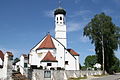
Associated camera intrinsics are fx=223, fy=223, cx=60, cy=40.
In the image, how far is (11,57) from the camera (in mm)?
20469

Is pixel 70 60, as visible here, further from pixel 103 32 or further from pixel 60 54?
pixel 103 32

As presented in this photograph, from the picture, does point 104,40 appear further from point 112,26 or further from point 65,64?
point 65,64

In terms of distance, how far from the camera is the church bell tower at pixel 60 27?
2105 inches

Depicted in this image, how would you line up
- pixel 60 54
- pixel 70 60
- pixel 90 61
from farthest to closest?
pixel 90 61, pixel 70 60, pixel 60 54

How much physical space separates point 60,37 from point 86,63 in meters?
59.3

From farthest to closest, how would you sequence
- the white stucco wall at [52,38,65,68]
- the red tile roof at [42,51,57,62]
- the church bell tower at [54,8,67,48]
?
the church bell tower at [54,8,67,48] → the white stucco wall at [52,38,65,68] → the red tile roof at [42,51,57,62]

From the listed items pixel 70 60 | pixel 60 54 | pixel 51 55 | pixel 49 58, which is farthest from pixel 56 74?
pixel 70 60

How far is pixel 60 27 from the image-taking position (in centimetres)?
5369

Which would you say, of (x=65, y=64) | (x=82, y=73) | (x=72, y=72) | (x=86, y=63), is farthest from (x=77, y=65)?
(x=86, y=63)

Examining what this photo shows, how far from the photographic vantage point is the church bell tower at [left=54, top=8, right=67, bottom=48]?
53.5 metres

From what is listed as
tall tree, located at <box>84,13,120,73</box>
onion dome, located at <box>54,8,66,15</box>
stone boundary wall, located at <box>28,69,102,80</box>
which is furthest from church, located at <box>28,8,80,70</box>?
onion dome, located at <box>54,8,66,15</box>

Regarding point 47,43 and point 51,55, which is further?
point 47,43

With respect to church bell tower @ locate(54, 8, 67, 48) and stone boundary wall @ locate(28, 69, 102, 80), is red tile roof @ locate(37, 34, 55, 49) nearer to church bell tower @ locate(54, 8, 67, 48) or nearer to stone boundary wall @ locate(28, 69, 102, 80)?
church bell tower @ locate(54, 8, 67, 48)

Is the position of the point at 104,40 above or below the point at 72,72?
above
